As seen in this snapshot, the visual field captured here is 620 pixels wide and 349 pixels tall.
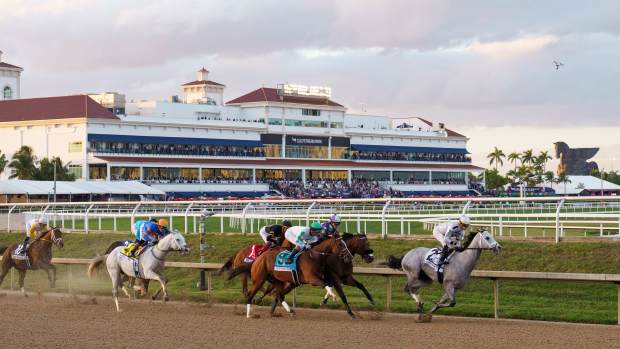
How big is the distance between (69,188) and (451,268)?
148 feet

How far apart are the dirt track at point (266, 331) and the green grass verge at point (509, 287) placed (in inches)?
43.0

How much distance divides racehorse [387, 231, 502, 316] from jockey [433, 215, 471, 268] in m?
0.10

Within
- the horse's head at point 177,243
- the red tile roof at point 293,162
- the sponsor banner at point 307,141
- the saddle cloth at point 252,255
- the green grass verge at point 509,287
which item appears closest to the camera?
the green grass verge at point 509,287

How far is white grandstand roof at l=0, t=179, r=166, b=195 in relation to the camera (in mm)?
54312

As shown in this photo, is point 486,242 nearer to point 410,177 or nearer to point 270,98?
point 270,98

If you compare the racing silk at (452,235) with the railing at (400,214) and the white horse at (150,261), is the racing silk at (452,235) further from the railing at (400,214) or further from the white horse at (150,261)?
the white horse at (150,261)

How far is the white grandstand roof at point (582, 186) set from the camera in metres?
107

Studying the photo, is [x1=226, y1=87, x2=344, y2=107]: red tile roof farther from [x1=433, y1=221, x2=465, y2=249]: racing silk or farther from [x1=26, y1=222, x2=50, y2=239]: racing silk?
[x1=433, y1=221, x2=465, y2=249]: racing silk

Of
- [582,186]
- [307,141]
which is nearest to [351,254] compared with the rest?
[307,141]

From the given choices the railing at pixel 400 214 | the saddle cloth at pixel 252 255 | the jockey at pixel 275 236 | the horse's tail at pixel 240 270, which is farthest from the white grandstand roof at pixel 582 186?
the horse's tail at pixel 240 270

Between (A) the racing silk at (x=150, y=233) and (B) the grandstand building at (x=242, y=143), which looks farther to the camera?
(B) the grandstand building at (x=242, y=143)

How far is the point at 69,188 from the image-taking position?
56.8 m

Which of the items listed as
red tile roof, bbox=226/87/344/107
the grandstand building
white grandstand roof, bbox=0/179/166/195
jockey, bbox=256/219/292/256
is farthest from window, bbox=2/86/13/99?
jockey, bbox=256/219/292/256

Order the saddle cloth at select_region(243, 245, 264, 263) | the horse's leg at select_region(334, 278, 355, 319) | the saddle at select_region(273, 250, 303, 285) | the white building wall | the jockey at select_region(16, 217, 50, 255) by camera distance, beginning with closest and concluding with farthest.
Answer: the horse's leg at select_region(334, 278, 355, 319) < the saddle at select_region(273, 250, 303, 285) < the saddle cloth at select_region(243, 245, 264, 263) < the jockey at select_region(16, 217, 50, 255) < the white building wall
